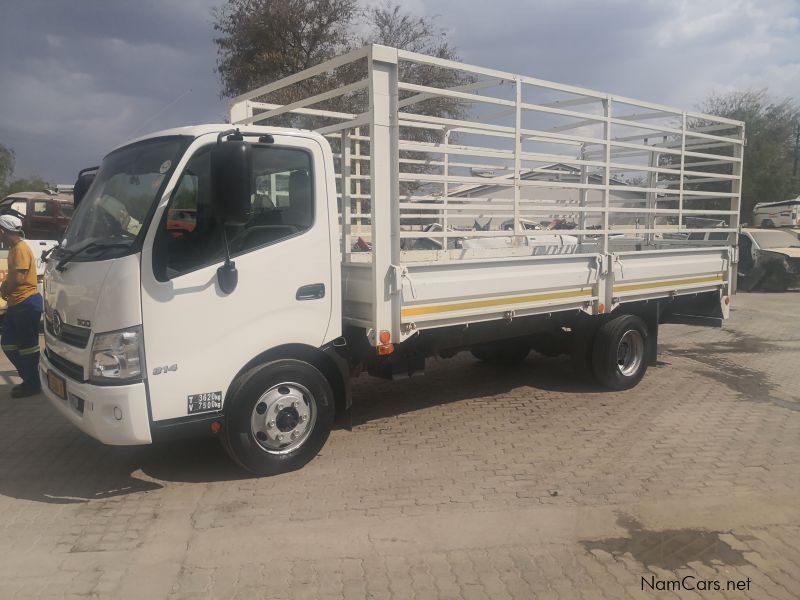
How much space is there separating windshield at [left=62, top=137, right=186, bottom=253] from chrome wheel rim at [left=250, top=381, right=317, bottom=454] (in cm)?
136

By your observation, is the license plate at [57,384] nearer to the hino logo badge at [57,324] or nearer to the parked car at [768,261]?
the hino logo badge at [57,324]

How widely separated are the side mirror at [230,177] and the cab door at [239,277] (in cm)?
22

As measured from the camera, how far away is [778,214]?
21688 millimetres

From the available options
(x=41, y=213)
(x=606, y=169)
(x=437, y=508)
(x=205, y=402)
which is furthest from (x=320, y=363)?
(x=41, y=213)

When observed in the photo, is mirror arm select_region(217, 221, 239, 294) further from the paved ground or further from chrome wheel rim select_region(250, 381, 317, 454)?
the paved ground

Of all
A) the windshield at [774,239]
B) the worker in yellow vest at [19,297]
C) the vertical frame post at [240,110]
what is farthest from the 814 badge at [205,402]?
the windshield at [774,239]

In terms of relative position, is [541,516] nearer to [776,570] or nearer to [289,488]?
[776,570]

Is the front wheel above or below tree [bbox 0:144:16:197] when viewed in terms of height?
below

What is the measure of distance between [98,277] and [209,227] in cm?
72

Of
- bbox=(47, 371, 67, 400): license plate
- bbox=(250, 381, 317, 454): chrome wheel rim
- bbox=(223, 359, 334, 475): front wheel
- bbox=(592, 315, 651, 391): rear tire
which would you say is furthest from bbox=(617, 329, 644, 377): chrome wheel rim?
bbox=(47, 371, 67, 400): license plate

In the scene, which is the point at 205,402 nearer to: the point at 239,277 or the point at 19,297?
the point at 239,277

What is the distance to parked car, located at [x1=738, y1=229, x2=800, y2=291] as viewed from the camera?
15.6 meters

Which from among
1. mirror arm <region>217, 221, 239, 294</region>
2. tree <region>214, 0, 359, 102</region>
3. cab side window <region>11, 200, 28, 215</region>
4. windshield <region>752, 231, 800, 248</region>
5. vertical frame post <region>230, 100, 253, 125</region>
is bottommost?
windshield <region>752, 231, 800, 248</region>

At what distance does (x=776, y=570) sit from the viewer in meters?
3.15
